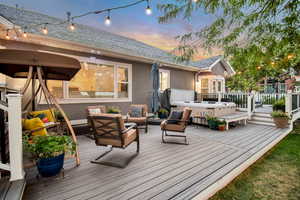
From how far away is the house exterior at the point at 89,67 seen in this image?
4816 mm

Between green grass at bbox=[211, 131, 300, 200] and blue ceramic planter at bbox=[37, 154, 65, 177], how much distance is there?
275 centimetres

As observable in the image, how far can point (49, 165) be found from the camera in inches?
97.0

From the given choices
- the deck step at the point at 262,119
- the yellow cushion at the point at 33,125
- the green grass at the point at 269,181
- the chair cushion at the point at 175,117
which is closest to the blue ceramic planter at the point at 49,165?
the yellow cushion at the point at 33,125

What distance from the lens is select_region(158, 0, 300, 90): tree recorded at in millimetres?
2629

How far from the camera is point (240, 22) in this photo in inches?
126

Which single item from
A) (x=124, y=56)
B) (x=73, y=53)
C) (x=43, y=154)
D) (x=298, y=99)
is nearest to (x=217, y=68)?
(x=298, y=99)

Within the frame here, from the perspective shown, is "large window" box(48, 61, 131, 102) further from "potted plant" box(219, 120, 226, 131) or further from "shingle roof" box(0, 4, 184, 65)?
"potted plant" box(219, 120, 226, 131)

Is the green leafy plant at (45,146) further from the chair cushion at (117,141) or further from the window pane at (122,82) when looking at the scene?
the window pane at (122,82)

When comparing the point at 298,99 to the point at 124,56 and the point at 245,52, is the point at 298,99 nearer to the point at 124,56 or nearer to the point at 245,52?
the point at 245,52

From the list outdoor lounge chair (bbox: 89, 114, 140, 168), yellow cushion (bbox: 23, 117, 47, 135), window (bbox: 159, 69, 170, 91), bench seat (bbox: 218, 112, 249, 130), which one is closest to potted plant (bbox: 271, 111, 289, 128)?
bench seat (bbox: 218, 112, 249, 130)

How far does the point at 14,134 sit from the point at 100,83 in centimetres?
508

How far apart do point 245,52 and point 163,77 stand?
6353 mm

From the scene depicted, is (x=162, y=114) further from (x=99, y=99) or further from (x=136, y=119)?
(x=99, y=99)

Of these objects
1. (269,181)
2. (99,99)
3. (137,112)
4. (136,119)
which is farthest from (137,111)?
(269,181)
